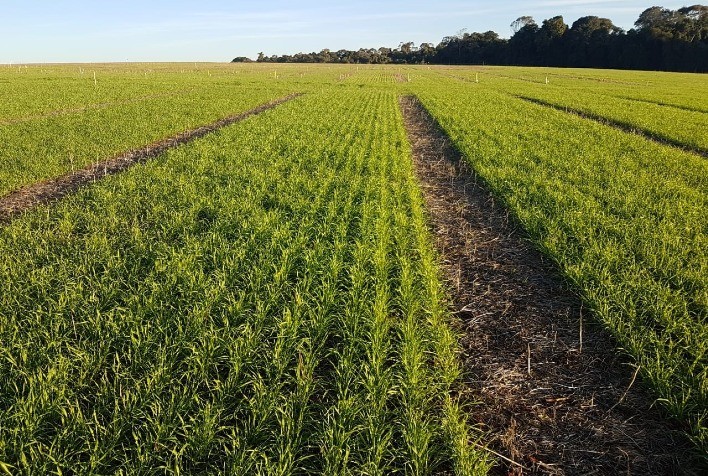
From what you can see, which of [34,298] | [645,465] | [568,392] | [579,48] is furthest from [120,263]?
[579,48]

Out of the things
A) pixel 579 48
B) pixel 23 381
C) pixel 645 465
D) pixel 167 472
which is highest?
pixel 579 48

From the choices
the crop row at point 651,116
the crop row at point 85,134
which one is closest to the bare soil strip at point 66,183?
the crop row at point 85,134

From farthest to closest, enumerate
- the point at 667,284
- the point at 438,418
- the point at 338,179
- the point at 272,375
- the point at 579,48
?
the point at 579,48 → the point at 338,179 → the point at 667,284 → the point at 272,375 → the point at 438,418

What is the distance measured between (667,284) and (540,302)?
1.75m

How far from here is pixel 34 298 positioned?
17.7 feet

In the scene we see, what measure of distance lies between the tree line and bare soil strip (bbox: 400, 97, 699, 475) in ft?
375

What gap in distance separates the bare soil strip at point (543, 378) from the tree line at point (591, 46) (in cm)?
11420

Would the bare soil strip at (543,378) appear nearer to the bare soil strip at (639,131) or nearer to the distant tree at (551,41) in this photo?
the bare soil strip at (639,131)

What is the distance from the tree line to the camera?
92188 mm

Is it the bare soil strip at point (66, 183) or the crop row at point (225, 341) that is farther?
the bare soil strip at point (66, 183)

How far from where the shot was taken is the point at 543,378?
472 cm

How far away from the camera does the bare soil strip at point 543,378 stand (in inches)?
147

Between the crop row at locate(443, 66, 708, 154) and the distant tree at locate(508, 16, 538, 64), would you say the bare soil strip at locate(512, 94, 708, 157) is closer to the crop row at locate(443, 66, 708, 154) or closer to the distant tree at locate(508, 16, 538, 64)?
the crop row at locate(443, 66, 708, 154)

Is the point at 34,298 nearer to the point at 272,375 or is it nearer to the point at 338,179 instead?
the point at 272,375
